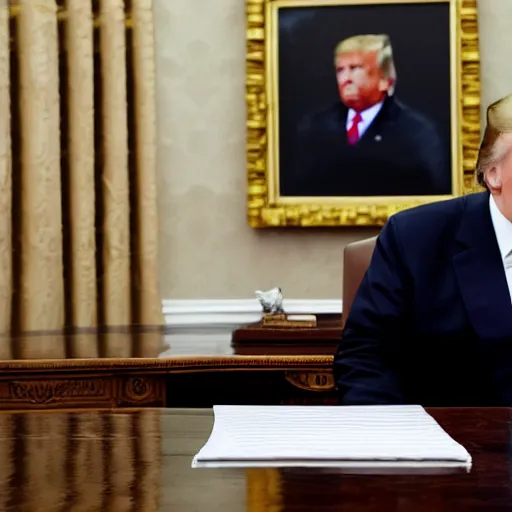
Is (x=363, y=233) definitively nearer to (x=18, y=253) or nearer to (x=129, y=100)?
(x=129, y=100)

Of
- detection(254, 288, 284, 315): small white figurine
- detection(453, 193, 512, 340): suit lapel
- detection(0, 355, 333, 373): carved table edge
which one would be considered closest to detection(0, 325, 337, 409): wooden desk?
detection(0, 355, 333, 373): carved table edge

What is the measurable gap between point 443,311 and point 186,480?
1.07 m

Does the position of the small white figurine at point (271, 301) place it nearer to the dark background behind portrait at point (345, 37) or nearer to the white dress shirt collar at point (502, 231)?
the dark background behind portrait at point (345, 37)

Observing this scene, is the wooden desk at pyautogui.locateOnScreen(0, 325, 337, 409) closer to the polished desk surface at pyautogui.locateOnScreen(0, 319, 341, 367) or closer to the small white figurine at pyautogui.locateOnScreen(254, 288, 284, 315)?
the polished desk surface at pyautogui.locateOnScreen(0, 319, 341, 367)

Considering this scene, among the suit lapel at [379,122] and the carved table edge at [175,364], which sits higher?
the suit lapel at [379,122]

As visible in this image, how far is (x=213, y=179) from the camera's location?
140 inches

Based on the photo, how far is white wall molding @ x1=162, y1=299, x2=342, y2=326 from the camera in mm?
3502

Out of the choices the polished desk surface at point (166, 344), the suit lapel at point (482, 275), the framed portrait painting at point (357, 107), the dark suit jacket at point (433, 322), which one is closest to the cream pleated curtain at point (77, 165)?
the polished desk surface at point (166, 344)

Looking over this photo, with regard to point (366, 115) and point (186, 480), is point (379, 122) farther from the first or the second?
point (186, 480)

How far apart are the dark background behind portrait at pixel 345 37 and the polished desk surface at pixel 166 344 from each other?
0.88 meters

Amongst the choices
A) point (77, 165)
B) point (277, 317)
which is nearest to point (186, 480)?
point (277, 317)

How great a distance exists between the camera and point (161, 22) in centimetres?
353

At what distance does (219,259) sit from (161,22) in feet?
3.23

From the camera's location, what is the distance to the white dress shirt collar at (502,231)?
188 cm
